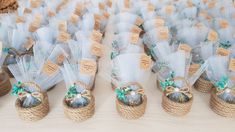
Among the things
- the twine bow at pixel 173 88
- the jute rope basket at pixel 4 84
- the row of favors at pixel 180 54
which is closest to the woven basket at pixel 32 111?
the jute rope basket at pixel 4 84

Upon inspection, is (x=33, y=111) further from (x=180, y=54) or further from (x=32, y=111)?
(x=180, y=54)

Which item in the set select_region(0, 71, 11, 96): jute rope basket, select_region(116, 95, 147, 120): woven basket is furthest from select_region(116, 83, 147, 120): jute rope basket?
select_region(0, 71, 11, 96): jute rope basket

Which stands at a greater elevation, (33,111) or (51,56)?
(51,56)

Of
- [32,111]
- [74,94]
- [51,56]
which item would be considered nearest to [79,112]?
[74,94]

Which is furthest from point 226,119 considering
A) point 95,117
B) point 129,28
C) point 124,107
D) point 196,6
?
point 196,6

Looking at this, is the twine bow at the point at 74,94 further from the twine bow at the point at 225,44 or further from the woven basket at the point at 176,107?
the twine bow at the point at 225,44

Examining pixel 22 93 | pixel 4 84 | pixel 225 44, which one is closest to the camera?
pixel 22 93

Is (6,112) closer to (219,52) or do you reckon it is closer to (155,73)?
(155,73)

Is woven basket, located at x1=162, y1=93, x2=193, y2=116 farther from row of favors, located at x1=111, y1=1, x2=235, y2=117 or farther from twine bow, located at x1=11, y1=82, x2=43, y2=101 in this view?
twine bow, located at x1=11, y1=82, x2=43, y2=101
